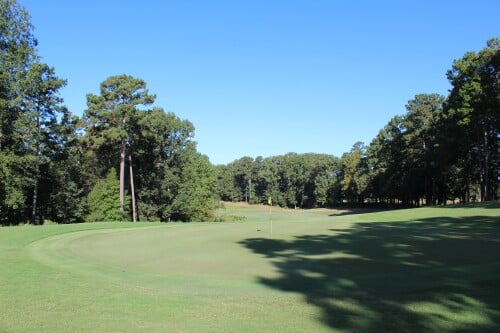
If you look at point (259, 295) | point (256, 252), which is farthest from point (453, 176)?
point (259, 295)

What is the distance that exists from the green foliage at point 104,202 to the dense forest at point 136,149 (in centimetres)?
11

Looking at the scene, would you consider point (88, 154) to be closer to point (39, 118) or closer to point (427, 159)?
point (39, 118)

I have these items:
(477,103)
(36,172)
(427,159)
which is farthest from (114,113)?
(427,159)

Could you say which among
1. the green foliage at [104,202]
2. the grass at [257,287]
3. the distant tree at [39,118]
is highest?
the distant tree at [39,118]

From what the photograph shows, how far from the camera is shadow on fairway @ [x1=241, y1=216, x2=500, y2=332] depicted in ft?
21.0

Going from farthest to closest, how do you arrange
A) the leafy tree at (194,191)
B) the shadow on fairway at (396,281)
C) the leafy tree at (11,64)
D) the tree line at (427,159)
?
the leafy tree at (194,191) → the tree line at (427,159) → the leafy tree at (11,64) → the shadow on fairway at (396,281)

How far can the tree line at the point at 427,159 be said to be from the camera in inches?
1997

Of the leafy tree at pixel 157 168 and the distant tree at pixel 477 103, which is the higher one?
the distant tree at pixel 477 103

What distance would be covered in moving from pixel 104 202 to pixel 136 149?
966cm

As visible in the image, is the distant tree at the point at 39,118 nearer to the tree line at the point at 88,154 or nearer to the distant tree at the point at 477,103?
the tree line at the point at 88,154

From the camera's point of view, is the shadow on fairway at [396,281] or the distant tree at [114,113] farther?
the distant tree at [114,113]

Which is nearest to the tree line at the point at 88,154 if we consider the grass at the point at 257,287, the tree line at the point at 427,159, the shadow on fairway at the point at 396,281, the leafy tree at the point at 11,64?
the leafy tree at the point at 11,64

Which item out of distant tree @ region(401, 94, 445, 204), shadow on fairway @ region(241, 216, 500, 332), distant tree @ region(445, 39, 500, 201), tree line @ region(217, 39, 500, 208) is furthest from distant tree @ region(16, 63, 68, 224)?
distant tree @ region(401, 94, 445, 204)

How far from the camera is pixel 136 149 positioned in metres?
58.5
